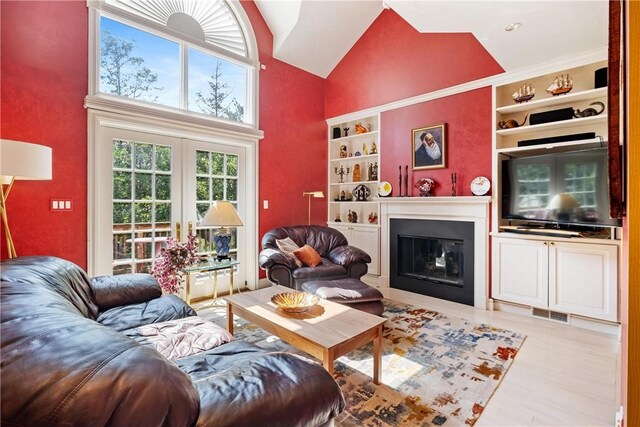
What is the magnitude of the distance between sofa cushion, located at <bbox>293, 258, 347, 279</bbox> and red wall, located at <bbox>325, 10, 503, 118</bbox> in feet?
8.47

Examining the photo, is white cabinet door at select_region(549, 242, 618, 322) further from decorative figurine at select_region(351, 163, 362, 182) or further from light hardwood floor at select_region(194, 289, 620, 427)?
decorative figurine at select_region(351, 163, 362, 182)

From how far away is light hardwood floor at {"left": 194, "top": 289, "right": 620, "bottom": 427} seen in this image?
1772mm

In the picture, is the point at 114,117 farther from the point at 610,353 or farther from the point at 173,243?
the point at 610,353

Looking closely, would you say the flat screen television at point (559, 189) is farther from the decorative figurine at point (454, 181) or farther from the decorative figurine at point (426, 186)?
the decorative figurine at point (426, 186)

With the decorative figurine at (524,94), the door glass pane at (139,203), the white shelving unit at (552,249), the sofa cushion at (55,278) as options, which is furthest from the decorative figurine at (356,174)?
Result: the sofa cushion at (55,278)

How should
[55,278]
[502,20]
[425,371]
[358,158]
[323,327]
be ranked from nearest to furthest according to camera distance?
[55,278], [323,327], [425,371], [502,20], [358,158]

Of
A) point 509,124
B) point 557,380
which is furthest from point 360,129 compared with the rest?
point 557,380

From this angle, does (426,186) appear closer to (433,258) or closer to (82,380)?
(433,258)

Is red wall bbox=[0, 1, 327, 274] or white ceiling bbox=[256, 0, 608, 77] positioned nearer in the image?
white ceiling bbox=[256, 0, 608, 77]

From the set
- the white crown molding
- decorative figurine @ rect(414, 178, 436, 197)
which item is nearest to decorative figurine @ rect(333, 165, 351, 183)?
the white crown molding

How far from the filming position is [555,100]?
125 inches

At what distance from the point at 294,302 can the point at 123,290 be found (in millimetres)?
1274

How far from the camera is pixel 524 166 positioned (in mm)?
3342

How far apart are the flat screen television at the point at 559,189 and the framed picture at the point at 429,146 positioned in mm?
761
